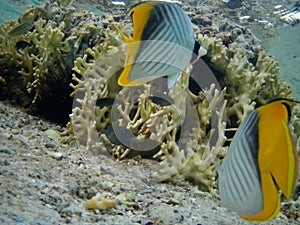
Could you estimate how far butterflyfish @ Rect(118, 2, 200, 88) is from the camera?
1.37 meters

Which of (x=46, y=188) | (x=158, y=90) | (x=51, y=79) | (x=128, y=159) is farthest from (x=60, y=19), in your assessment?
(x=46, y=188)

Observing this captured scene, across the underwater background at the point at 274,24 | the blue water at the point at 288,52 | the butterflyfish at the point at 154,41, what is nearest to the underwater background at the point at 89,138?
the butterflyfish at the point at 154,41

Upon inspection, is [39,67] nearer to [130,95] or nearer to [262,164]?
[130,95]

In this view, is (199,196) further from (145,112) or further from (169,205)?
(145,112)

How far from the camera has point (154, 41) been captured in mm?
1381

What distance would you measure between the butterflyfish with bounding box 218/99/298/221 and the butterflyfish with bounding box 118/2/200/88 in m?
0.55

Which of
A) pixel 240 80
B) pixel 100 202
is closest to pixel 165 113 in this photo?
pixel 240 80

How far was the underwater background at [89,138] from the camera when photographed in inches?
78.5

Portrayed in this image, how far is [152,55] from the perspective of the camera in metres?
1.37

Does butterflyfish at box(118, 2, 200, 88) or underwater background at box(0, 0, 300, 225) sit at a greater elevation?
butterflyfish at box(118, 2, 200, 88)

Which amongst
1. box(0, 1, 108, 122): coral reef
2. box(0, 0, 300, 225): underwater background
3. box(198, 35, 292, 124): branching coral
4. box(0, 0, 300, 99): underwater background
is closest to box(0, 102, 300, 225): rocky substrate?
box(0, 0, 300, 225): underwater background

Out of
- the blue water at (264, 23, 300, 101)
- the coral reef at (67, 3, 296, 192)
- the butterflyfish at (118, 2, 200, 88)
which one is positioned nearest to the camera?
the butterflyfish at (118, 2, 200, 88)

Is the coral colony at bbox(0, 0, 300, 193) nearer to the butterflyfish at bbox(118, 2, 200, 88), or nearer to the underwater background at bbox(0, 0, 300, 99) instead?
the butterflyfish at bbox(118, 2, 200, 88)

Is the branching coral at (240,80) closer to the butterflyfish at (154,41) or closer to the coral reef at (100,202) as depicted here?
the coral reef at (100,202)
